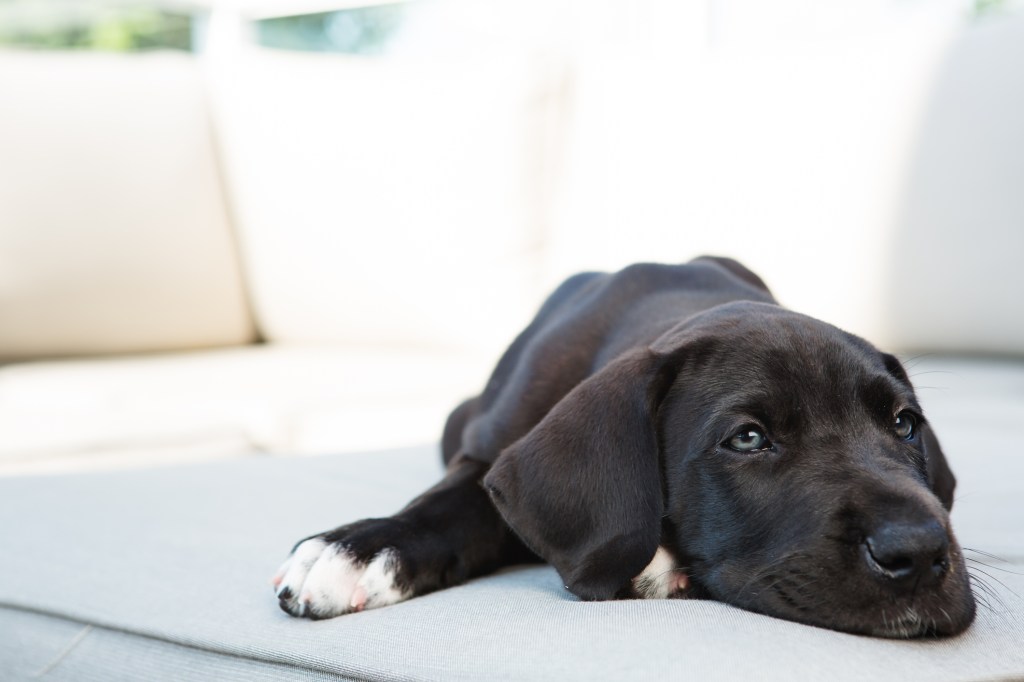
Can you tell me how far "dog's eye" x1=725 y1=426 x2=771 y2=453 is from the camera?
167 cm

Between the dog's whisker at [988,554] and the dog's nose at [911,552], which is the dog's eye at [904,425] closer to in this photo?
the dog's whisker at [988,554]

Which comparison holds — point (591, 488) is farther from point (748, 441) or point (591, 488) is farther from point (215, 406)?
point (215, 406)

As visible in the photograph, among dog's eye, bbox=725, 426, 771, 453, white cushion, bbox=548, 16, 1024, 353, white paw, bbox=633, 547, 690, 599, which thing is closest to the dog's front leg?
white paw, bbox=633, 547, 690, 599

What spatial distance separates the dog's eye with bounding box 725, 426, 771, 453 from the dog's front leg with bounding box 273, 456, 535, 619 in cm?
46

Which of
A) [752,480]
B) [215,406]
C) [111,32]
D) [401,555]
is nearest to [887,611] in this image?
[752,480]

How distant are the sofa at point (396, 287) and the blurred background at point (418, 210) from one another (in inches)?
0.5

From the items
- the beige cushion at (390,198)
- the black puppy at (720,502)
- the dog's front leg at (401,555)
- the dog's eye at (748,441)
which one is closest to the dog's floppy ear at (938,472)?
the black puppy at (720,502)

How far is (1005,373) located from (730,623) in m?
2.23

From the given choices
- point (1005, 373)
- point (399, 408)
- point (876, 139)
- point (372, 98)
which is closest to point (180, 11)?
point (372, 98)

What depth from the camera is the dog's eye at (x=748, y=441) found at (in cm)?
167

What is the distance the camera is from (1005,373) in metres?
3.26

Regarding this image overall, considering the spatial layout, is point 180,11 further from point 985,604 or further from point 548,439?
point 985,604

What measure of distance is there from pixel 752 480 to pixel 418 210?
291 cm

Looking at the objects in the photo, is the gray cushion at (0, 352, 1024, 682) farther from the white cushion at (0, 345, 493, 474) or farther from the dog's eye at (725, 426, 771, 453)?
the white cushion at (0, 345, 493, 474)
